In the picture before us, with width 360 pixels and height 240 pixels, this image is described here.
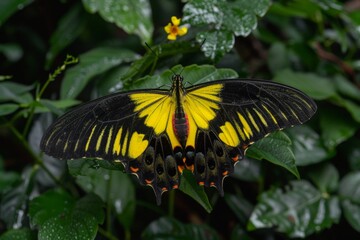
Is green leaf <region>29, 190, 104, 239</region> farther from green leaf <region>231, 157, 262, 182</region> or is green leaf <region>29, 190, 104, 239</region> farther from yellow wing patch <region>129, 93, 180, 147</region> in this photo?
green leaf <region>231, 157, 262, 182</region>

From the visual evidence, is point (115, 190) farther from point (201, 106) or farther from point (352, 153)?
point (352, 153)

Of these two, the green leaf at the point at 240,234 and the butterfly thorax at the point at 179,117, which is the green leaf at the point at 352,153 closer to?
the green leaf at the point at 240,234

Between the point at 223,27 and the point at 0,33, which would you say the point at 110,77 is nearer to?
the point at 223,27

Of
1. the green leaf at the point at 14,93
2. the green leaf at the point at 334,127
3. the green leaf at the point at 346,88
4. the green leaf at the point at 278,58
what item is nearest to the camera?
the green leaf at the point at 14,93

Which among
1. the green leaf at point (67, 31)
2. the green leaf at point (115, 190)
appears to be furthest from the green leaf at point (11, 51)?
the green leaf at point (115, 190)

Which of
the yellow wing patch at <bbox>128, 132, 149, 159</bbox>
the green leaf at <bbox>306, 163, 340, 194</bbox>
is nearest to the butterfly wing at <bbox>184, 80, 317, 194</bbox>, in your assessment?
the yellow wing patch at <bbox>128, 132, 149, 159</bbox>

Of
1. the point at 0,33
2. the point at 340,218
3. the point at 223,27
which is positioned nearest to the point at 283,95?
the point at 223,27
